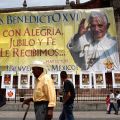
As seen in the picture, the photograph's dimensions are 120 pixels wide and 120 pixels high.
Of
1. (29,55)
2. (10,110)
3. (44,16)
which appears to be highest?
(44,16)

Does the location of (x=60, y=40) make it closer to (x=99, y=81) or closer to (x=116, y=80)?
(x=99, y=81)

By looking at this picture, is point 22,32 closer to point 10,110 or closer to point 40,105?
point 10,110

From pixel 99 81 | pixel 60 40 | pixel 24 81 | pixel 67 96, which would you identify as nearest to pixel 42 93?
pixel 67 96

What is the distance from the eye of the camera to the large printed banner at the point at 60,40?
98.0ft

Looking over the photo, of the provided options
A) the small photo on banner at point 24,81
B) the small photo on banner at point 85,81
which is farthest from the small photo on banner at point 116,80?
the small photo on banner at point 24,81

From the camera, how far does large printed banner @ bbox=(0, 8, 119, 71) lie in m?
29.9

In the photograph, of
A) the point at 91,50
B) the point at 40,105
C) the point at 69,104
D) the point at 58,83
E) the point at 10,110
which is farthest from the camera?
the point at 91,50

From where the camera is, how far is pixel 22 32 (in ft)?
101

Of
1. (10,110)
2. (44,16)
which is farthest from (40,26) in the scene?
(10,110)

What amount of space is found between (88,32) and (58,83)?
4.91m

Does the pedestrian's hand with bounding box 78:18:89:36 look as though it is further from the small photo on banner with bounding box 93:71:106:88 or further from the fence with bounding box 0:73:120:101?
the small photo on banner with bounding box 93:71:106:88

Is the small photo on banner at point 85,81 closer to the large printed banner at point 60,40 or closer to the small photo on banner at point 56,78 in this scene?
the small photo on banner at point 56,78

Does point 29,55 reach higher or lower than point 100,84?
higher

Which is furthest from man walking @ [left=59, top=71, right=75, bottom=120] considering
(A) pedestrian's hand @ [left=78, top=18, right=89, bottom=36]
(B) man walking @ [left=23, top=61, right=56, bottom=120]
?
(A) pedestrian's hand @ [left=78, top=18, right=89, bottom=36]
